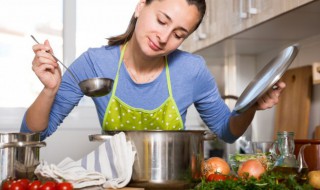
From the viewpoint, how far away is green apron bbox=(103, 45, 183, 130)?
1604 mm

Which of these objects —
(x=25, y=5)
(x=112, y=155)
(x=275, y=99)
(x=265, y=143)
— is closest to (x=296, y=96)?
(x=265, y=143)

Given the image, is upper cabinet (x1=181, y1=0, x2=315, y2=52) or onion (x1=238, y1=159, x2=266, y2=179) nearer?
onion (x1=238, y1=159, x2=266, y2=179)

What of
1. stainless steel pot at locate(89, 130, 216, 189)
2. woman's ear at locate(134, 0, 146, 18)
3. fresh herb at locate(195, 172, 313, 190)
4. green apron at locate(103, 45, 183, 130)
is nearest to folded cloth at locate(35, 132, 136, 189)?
stainless steel pot at locate(89, 130, 216, 189)

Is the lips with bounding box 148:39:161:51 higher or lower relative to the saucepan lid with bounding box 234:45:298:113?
higher

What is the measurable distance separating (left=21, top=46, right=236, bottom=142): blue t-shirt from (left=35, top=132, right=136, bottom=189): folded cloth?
14.6 inches

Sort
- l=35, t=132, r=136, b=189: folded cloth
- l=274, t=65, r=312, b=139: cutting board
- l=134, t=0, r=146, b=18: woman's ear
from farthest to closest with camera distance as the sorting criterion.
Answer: l=274, t=65, r=312, b=139: cutting board, l=134, t=0, r=146, b=18: woman's ear, l=35, t=132, r=136, b=189: folded cloth

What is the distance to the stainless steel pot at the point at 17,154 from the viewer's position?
3.50 feet

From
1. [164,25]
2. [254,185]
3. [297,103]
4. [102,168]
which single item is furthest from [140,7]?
[297,103]

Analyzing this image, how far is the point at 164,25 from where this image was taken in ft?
4.67

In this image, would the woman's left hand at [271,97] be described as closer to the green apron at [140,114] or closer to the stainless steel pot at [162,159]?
the stainless steel pot at [162,159]

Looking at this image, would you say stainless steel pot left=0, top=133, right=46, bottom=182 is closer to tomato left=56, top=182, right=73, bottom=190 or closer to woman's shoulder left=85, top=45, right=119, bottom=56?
tomato left=56, top=182, right=73, bottom=190

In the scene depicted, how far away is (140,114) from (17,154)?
0.57 metres

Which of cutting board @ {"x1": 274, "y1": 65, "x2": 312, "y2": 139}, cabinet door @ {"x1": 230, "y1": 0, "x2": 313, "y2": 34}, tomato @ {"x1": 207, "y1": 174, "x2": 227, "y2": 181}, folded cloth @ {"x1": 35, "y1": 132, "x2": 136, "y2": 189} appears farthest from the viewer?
cutting board @ {"x1": 274, "y1": 65, "x2": 312, "y2": 139}

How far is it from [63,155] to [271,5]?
1409 mm
